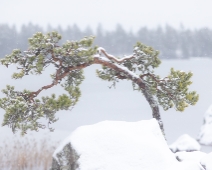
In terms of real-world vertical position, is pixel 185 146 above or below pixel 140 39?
below

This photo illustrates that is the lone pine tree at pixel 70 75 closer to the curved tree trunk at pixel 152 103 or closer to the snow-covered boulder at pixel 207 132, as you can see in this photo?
the curved tree trunk at pixel 152 103

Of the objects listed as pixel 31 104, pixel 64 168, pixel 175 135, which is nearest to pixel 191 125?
pixel 175 135

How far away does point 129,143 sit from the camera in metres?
3.46

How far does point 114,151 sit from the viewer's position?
3.38 meters

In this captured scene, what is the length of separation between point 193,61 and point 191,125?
857 cm

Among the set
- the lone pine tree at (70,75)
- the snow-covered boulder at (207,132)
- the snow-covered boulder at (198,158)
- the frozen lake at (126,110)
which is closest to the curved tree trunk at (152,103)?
the lone pine tree at (70,75)

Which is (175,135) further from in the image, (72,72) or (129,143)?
(129,143)

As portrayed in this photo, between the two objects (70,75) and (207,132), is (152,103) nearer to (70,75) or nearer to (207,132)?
(70,75)

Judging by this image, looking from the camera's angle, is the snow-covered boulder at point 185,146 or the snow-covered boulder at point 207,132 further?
the snow-covered boulder at point 207,132

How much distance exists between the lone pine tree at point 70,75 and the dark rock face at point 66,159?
1.22m

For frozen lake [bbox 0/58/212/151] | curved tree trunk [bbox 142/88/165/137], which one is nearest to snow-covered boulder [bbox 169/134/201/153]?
curved tree trunk [bbox 142/88/165/137]

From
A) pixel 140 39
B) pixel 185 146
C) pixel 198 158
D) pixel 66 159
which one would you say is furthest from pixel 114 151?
pixel 140 39

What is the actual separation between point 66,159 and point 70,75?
2270 millimetres

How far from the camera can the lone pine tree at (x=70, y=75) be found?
4719 mm
